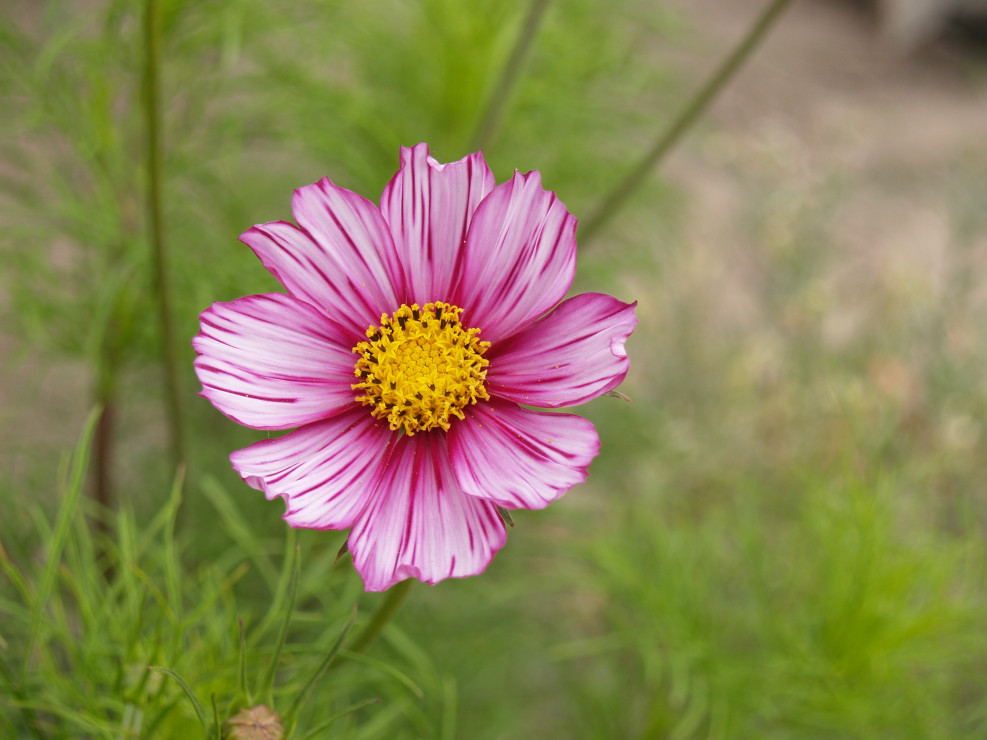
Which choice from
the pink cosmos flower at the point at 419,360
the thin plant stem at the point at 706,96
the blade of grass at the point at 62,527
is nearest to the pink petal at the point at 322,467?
the pink cosmos flower at the point at 419,360

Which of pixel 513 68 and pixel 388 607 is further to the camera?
pixel 513 68

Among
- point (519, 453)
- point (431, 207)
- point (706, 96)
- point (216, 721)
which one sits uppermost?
point (706, 96)

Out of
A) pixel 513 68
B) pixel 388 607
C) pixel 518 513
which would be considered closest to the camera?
pixel 388 607

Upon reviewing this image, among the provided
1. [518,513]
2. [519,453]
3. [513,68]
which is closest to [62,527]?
[519,453]

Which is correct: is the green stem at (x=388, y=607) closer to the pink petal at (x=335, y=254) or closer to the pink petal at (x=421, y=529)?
the pink petal at (x=421, y=529)

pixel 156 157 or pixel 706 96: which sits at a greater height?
pixel 706 96

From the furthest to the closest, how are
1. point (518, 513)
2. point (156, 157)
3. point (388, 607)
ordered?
point (518, 513) → point (156, 157) → point (388, 607)

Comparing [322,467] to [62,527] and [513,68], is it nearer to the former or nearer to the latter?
[62,527]

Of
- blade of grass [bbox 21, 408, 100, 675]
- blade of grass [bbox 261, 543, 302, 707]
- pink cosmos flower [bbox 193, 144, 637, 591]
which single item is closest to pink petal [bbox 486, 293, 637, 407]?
pink cosmos flower [bbox 193, 144, 637, 591]
